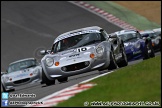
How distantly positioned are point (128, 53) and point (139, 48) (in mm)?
432

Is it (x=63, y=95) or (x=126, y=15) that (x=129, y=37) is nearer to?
(x=63, y=95)

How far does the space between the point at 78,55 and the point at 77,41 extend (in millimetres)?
1051

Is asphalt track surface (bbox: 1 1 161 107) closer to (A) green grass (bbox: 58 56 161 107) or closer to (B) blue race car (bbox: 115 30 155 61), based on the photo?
(B) blue race car (bbox: 115 30 155 61)

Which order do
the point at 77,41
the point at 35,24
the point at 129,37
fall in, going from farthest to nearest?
the point at 35,24 → the point at 129,37 → the point at 77,41

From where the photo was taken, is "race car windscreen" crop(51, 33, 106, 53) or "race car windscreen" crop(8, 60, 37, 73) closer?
"race car windscreen" crop(51, 33, 106, 53)

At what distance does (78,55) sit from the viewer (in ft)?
48.8

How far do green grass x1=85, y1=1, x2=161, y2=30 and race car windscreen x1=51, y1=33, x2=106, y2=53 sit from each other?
2105 cm

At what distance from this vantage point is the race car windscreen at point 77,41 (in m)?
15.7

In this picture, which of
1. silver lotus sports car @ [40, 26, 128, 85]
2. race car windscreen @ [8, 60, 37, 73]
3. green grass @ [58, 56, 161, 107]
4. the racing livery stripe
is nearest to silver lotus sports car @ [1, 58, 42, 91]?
race car windscreen @ [8, 60, 37, 73]

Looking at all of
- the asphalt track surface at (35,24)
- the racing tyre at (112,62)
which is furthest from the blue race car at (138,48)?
the asphalt track surface at (35,24)

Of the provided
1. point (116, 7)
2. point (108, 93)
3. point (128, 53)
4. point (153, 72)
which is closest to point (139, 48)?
point (128, 53)

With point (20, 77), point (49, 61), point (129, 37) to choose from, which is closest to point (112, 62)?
point (49, 61)

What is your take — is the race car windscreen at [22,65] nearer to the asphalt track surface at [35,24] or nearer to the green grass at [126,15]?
the asphalt track surface at [35,24]

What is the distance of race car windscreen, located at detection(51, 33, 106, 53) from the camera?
15.7 metres
